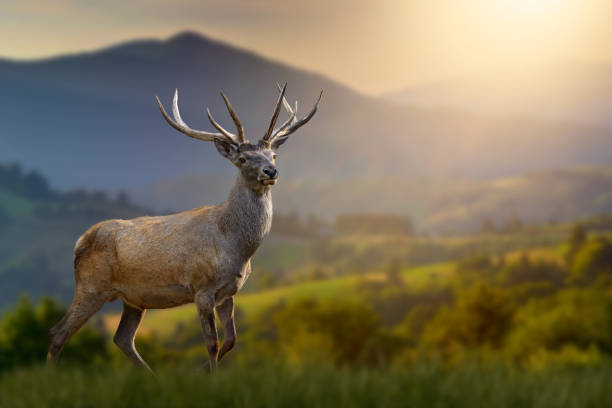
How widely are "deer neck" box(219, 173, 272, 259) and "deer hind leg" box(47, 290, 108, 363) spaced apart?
144 centimetres

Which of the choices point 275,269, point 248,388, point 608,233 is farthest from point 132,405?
point 275,269

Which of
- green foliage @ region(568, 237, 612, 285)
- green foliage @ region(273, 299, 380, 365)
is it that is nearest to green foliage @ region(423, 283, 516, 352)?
green foliage @ region(273, 299, 380, 365)

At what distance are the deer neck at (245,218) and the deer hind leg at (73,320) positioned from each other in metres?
1.44

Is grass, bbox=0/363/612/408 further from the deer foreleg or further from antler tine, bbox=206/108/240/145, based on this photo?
antler tine, bbox=206/108/240/145

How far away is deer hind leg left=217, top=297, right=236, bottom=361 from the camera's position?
610 centimetres

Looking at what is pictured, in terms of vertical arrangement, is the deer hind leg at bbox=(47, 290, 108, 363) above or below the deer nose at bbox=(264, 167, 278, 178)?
below

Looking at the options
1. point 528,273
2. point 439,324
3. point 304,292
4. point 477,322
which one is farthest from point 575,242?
point 477,322

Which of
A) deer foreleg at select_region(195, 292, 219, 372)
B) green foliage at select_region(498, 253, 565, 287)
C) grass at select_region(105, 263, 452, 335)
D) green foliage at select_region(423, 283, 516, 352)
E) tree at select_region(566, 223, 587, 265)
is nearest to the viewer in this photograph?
deer foreleg at select_region(195, 292, 219, 372)

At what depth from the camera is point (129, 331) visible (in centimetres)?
650

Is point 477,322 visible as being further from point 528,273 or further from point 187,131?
point 187,131

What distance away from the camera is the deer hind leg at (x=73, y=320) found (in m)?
6.27

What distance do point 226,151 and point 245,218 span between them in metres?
0.67

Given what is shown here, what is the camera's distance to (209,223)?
6.27m

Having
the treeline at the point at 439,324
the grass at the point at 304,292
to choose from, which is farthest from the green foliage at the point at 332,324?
the grass at the point at 304,292
